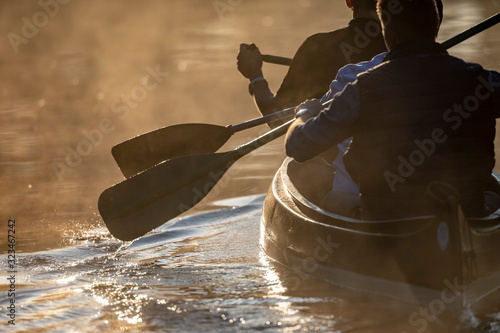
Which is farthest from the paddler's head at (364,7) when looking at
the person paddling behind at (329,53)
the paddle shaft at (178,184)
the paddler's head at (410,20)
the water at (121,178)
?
the water at (121,178)

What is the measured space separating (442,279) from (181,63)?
34.1 ft

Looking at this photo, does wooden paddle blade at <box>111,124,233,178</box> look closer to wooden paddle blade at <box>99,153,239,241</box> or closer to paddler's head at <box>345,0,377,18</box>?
wooden paddle blade at <box>99,153,239,241</box>

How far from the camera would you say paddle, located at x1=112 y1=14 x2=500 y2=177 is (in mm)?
6098

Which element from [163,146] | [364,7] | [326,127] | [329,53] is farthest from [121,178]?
[326,127]

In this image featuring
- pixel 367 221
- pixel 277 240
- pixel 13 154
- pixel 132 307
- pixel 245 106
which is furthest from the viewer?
pixel 245 106

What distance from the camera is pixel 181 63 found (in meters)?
13.7

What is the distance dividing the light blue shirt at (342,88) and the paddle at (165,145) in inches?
62.6

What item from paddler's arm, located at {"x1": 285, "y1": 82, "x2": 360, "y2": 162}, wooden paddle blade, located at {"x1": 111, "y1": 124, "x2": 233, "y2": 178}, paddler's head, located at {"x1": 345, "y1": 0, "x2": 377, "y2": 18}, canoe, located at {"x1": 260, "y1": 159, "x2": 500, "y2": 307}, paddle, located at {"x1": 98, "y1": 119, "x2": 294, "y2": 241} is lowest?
canoe, located at {"x1": 260, "y1": 159, "x2": 500, "y2": 307}

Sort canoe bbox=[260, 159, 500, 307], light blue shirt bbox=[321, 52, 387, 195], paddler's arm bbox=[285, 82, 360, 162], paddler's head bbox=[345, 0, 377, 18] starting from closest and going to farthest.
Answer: canoe bbox=[260, 159, 500, 307] < paddler's arm bbox=[285, 82, 360, 162] < light blue shirt bbox=[321, 52, 387, 195] < paddler's head bbox=[345, 0, 377, 18]

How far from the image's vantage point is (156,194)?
5418mm

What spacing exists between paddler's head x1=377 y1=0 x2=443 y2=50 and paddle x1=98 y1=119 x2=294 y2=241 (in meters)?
1.83

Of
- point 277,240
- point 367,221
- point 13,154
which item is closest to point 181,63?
point 13,154

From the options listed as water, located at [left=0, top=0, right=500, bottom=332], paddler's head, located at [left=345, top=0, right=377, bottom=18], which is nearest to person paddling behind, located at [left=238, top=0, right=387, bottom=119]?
paddler's head, located at [left=345, top=0, right=377, bottom=18]

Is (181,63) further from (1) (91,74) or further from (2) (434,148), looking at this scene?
(2) (434,148)
